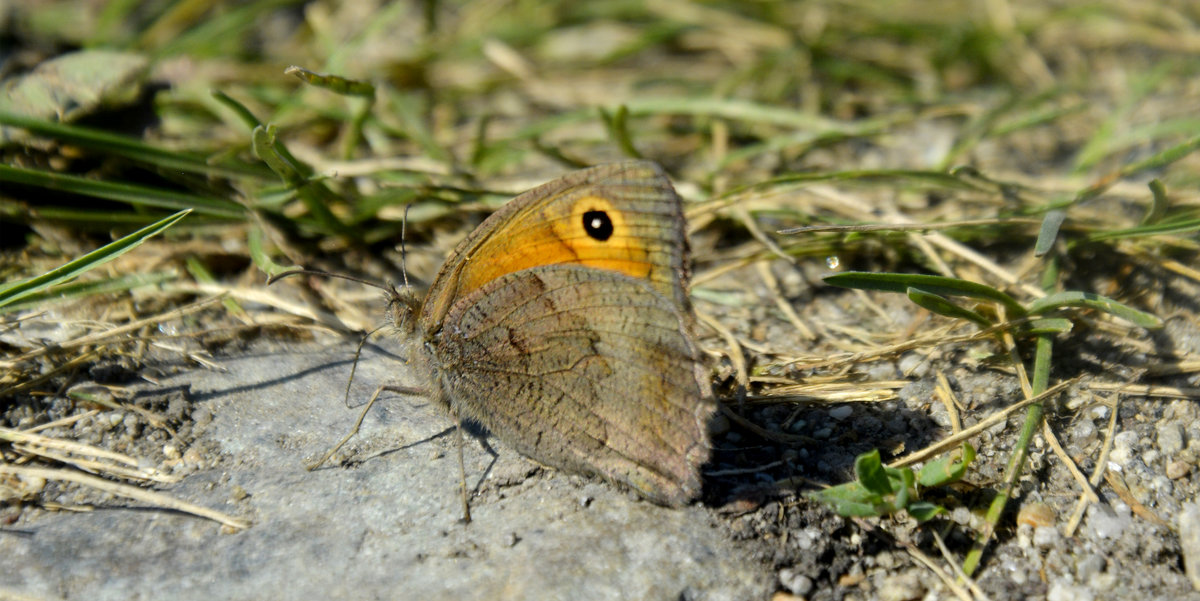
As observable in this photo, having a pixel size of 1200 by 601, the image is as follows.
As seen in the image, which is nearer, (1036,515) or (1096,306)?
(1036,515)

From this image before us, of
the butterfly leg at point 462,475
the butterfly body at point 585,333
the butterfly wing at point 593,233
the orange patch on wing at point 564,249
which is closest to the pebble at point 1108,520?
the butterfly body at point 585,333

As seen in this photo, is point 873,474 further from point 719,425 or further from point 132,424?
point 132,424

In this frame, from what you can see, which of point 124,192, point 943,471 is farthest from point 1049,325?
point 124,192

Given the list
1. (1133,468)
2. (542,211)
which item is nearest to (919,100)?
(1133,468)

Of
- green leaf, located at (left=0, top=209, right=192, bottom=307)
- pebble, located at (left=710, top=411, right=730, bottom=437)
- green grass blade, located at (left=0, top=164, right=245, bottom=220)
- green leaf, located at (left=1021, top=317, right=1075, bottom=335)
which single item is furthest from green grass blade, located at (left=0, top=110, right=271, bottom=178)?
green leaf, located at (left=1021, top=317, right=1075, bottom=335)

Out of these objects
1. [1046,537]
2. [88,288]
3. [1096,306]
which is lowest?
[1046,537]

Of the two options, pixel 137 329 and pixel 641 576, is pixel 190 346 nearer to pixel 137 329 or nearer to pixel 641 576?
pixel 137 329

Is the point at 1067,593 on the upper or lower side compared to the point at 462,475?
lower
